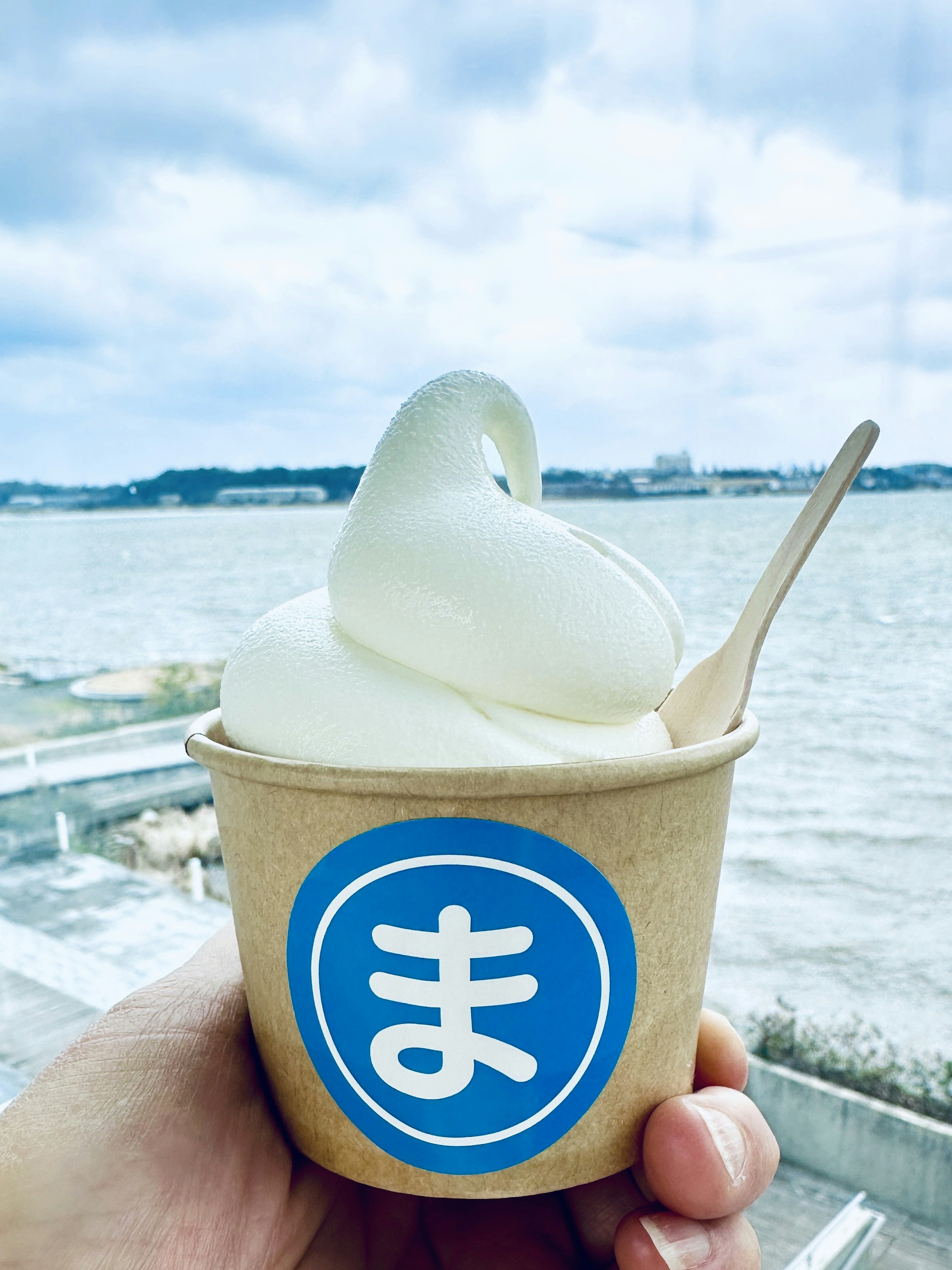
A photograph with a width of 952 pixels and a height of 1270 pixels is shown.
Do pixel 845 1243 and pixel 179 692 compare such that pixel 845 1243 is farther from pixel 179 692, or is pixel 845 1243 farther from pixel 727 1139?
pixel 179 692

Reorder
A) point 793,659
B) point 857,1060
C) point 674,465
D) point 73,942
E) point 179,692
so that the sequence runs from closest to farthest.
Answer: point 674,465, point 857,1060, point 73,942, point 179,692, point 793,659

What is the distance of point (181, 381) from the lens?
5.53 meters

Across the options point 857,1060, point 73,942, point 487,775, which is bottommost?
point 857,1060

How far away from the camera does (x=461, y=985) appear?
60 centimetres

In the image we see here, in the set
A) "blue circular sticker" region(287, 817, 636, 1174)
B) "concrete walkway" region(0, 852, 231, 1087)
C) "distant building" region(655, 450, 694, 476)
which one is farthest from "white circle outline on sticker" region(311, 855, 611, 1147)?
"concrete walkway" region(0, 852, 231, 1087)

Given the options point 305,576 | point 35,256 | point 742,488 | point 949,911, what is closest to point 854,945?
point 949,911

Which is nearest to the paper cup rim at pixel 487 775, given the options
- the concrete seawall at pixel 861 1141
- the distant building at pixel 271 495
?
the distant building at pixel 271 495

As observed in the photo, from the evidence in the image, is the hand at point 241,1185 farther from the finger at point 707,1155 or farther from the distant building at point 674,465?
the distant building at point 674,465

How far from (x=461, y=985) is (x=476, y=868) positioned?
8 centimetres

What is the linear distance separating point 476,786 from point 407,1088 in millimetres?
232

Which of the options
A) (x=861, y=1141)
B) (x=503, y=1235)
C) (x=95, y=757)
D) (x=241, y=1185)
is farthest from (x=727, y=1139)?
(x=95, y=757)

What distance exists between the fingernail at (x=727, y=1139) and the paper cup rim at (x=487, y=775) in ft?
0.99

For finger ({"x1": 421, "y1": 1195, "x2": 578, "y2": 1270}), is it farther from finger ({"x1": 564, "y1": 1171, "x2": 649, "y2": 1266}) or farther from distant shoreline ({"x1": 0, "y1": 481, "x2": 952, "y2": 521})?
distant shoreline ({"x1": 0, "y1": 481, "x2": 952, "y2": 521})

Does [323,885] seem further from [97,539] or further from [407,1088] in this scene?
[97,539]
